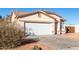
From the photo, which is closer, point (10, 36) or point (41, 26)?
point (10, 36)

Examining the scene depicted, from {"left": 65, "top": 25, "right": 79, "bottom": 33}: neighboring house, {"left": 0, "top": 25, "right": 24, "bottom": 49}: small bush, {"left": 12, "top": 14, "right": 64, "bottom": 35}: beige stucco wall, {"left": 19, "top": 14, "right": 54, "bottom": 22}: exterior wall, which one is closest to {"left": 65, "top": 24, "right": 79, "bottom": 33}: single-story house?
{"left": 65, "top": 25, "right": 79, "bottom": 33}: neighboring house

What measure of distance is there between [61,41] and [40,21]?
49cm

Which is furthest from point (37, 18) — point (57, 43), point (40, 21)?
Result: point (57, 43)

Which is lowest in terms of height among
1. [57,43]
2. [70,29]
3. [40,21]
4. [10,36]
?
[57,43]

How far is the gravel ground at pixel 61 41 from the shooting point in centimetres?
376

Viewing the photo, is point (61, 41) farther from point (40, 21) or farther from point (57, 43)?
point (40, 21)

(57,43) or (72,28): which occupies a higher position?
(72,28)

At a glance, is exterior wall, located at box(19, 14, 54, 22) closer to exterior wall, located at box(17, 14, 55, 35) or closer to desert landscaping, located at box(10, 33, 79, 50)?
exterior wall, located at box(17, 14, 55, 35)

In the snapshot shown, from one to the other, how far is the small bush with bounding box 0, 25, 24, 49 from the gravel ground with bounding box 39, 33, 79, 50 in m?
0.38

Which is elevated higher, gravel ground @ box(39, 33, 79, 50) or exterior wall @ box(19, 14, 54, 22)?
exterior wall @ box(19, 14, 54, 22)

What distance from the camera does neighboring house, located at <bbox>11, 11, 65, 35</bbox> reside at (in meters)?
3.78

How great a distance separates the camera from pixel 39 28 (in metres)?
3.86

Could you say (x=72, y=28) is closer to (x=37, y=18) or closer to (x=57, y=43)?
(x=57, y=43)
